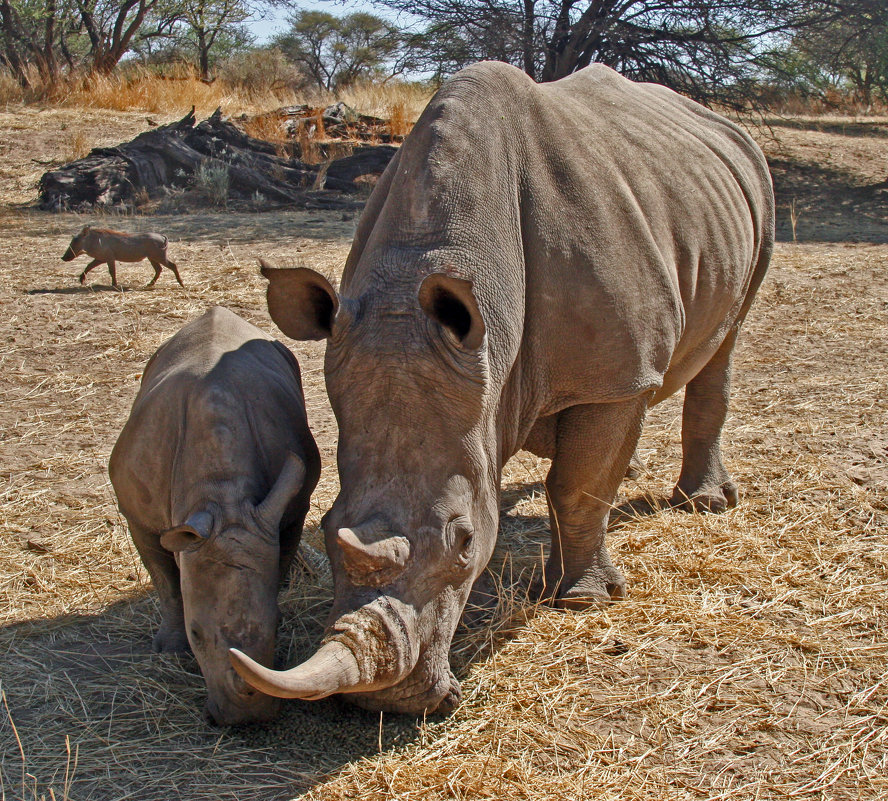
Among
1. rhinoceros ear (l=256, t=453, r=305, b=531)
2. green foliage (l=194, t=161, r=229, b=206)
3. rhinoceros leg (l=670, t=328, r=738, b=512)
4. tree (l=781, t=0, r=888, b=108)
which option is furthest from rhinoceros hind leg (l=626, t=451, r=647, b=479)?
tree (l=781, t=0, r=888, b=108)

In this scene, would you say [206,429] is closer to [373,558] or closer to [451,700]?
[373,558]

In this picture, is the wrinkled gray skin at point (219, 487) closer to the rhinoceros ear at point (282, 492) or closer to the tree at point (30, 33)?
the rhinoceros ear at point (282, 492)

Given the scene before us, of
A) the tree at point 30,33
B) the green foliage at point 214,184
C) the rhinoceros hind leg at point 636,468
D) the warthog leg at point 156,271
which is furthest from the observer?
the tree at point 30,33

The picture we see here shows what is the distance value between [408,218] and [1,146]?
15.1m

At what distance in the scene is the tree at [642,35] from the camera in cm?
1486

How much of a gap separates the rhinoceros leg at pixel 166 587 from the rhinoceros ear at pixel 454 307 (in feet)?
5.04

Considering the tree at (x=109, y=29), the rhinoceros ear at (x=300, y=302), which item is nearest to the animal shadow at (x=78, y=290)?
the rhinoceros ear at (x=300, y=302)

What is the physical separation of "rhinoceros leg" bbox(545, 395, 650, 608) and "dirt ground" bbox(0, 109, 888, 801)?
0.15 metres

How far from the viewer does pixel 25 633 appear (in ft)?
13.5

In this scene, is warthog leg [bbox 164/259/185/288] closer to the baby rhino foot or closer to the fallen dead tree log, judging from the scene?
the fallen dead tree log

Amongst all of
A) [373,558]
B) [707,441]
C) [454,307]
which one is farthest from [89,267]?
Result: [373,558]

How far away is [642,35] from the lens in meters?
15.1

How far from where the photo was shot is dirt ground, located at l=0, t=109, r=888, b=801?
3.16 metres

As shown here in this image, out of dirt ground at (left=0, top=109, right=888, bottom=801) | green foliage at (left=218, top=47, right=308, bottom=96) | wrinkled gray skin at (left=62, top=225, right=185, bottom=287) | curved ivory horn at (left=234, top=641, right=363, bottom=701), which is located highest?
green foliage at (left=218, top=47, right=308, bottom=96)
